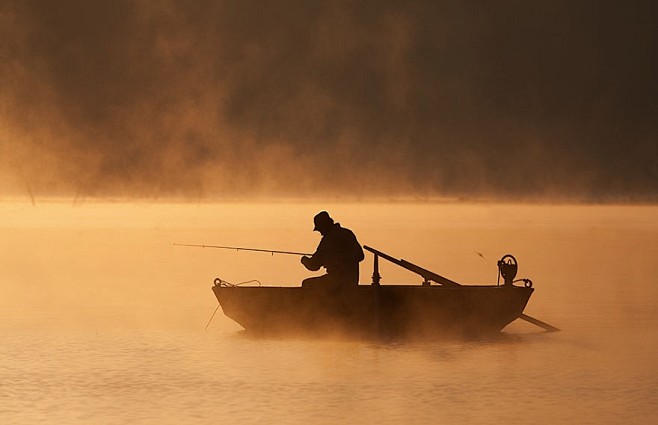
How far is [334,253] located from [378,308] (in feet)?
4.15

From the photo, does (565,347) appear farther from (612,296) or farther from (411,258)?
(411,258)

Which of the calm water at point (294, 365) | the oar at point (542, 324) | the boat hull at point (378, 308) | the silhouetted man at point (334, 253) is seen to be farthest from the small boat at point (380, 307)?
the oar at point (542, 324)

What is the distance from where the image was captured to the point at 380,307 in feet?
67.2

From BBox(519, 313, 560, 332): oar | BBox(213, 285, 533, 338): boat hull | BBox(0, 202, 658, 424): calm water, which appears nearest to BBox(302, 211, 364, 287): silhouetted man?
BBox(213, 285, 533, 338): boat hull

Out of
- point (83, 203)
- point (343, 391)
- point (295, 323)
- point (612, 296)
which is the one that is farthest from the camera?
point (83, 203)

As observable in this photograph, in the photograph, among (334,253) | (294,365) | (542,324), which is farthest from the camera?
(542,324)

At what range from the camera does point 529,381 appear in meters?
17.5

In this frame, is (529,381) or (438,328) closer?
(529,381)

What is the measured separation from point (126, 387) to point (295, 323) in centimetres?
384

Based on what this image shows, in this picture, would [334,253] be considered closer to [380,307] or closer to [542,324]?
[380,307]

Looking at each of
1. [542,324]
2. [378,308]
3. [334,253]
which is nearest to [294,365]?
[334,253]

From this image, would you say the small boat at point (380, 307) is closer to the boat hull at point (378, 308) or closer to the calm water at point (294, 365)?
the boat hull at point (378, 308)

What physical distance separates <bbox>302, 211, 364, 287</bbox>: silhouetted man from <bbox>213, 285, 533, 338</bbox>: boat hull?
349 millimetres

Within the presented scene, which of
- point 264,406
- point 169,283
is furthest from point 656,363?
point 169,283
